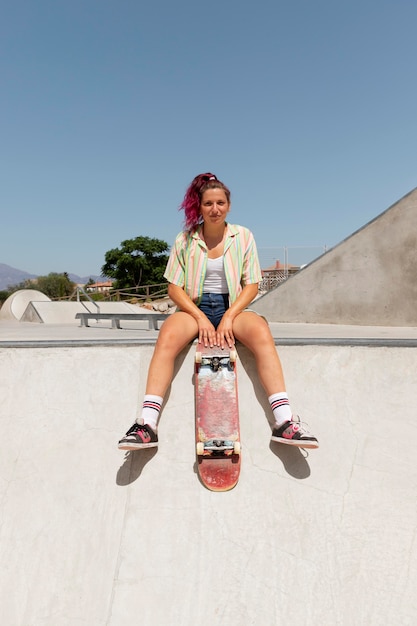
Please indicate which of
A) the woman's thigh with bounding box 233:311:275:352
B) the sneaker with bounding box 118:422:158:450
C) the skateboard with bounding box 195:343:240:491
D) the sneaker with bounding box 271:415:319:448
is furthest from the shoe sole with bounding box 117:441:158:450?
the woman's thigh with bounding box 233:311:275:352

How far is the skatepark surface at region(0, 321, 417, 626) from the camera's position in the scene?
5.98ft

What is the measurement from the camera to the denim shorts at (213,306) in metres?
2.72

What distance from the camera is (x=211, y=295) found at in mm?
2719

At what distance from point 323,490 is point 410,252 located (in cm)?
702

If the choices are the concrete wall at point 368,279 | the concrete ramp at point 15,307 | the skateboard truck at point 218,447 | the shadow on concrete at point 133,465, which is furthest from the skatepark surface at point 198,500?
the concrete ramp at point 15,307

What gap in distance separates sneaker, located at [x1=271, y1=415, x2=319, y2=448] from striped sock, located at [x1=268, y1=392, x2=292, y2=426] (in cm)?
3

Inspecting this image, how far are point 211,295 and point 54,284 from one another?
66890 mm

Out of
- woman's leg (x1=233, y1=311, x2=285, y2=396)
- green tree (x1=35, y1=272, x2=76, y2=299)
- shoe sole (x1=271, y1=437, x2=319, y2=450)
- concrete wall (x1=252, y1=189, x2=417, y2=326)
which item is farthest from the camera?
green tree (x1=35, y1=272, x2=76, y2=299)

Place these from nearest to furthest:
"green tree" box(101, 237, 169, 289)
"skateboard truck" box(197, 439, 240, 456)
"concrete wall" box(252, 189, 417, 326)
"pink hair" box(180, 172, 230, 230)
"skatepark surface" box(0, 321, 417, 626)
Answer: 1. "skatepark surface" box(0, 321, 417, 626)
2. "skateboard truck" box(197, 439, 240, 456)
3. "pink hair" box(180, 172, 230, 230)
4. "concrete wall" box(252, 189, 417, 326)
5. "green tree" box(101, 237, 169, 289)

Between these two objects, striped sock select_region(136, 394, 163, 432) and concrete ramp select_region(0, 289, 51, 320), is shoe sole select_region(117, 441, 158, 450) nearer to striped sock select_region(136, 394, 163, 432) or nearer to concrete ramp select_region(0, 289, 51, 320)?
striped sock select_region(136, 394, 163, 432)

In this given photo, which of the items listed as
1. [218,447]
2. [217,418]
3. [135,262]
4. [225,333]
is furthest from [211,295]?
[135,262]

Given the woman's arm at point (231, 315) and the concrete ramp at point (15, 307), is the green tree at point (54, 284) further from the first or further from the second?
the woman's arm at point (231, 315)

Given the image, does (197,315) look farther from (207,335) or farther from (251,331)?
(251,331)

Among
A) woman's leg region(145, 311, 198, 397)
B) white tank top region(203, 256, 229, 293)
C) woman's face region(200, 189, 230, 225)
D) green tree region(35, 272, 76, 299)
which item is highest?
green tree region(35, 272, 76, 299)
